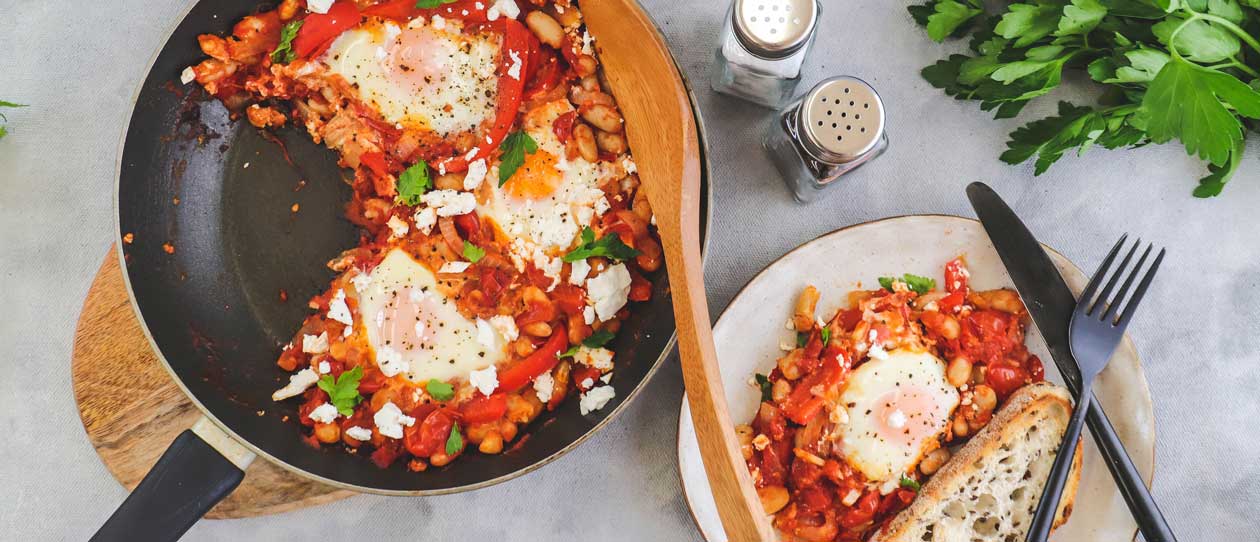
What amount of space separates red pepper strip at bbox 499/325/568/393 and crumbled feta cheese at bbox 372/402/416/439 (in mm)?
323

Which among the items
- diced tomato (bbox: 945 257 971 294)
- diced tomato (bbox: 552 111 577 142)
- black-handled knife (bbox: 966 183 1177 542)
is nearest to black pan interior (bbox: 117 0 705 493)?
diced tomato (bbox: 552 111 577 142)

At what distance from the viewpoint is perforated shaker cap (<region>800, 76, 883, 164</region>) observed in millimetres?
2447

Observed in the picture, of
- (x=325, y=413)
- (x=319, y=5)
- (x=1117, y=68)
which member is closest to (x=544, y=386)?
(x=325, y=413)

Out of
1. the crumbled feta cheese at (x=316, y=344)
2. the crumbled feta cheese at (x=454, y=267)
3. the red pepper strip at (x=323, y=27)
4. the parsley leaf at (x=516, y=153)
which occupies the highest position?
the red pepper strip at (x=323, y=27)

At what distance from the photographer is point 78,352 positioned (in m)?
2.68

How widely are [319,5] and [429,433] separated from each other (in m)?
1.45

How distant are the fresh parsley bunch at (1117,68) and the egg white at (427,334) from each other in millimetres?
1831

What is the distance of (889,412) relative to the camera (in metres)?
2.47

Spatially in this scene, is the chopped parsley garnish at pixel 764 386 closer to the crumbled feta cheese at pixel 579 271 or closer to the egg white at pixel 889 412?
the egg white at pixel 889 412

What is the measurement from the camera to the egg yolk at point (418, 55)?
261 cm

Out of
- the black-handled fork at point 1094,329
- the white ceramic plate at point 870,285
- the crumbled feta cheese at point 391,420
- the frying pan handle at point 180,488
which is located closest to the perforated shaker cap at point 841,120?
the white ceramic plate at point 870,285

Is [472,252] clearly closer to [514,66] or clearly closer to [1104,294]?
[514,66]

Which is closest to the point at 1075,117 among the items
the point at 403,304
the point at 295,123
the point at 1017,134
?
the point at 1017,134

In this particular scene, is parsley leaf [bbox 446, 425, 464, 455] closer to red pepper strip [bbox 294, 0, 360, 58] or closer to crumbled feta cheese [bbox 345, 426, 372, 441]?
crumbled feta cheese [bbox 345, 426, 372, 441]
